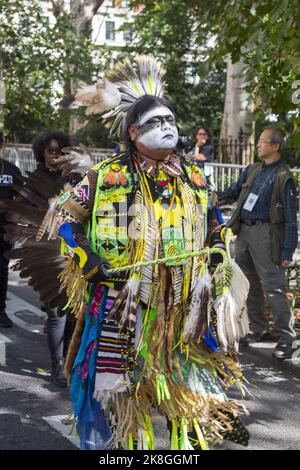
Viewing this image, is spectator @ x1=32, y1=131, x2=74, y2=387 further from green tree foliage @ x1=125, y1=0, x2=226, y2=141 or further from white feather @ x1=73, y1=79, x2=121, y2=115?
green tree foliage @ x1=125, y1=0, x2=226, y2=141

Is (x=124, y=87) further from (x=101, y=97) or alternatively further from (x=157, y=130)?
(x=157, y=130)

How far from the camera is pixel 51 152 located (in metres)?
6.02

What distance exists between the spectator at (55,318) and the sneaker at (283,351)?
1799 millimetres

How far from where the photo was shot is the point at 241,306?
3717 mm

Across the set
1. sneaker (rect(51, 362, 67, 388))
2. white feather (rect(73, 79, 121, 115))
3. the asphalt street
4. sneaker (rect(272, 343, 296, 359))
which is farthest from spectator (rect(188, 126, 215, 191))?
white feather (rect(73, 79, 121, 115))

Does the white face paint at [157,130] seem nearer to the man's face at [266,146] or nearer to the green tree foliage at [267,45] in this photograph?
the green tree foliage at [267,45]

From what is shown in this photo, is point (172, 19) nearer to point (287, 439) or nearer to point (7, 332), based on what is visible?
point (7, 332)

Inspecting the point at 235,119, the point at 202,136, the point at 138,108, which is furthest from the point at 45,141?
the point at 235,119

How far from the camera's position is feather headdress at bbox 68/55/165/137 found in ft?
13.1

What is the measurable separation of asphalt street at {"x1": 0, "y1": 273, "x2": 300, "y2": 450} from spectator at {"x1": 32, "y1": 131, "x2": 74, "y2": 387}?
0.14 m

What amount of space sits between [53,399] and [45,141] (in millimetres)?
2077

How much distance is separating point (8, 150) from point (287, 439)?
1493 centimetres

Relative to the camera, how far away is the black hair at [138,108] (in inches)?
148

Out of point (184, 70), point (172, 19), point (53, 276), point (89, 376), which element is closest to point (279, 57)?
point (53, 276)
